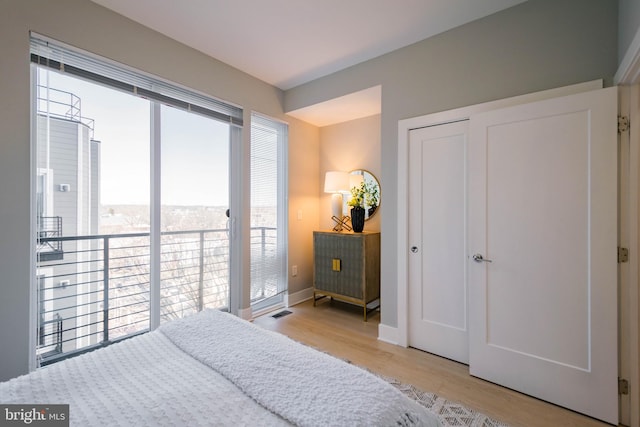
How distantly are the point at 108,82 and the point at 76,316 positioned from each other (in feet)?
5.75

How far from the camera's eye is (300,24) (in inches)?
90.7

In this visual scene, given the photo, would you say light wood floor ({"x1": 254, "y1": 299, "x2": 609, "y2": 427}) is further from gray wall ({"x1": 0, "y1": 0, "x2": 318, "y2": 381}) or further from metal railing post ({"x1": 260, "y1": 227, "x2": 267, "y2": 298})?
gray wall ({"x1": 0, "y1": 0, "x2": 318, "y2": 381})

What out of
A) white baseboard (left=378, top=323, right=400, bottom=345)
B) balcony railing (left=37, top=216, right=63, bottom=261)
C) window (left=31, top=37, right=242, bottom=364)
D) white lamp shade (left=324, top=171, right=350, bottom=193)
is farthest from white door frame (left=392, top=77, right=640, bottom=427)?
balcony railing (left=37, top=216, right=63, bottom=261)

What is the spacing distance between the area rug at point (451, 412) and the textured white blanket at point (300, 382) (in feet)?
2.90

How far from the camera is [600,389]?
1.66 m

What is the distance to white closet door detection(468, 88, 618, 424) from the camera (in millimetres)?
1662

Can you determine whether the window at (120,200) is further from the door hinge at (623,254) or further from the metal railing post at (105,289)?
the door hinge at (623,254)

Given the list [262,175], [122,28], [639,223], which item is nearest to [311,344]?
[262,175]

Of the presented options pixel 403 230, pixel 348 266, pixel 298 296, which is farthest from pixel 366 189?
pixel 298 296

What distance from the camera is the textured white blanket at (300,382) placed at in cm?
86

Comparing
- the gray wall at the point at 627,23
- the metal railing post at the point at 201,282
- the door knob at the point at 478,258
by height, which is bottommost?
the metal railing post at the point at 201,282

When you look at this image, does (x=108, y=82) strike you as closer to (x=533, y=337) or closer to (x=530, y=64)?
(x=530, y=64)

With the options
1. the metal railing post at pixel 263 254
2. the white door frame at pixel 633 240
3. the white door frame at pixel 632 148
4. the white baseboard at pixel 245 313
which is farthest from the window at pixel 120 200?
the white door frame at pixel 633 240

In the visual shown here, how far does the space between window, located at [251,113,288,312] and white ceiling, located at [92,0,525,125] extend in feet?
2.73
